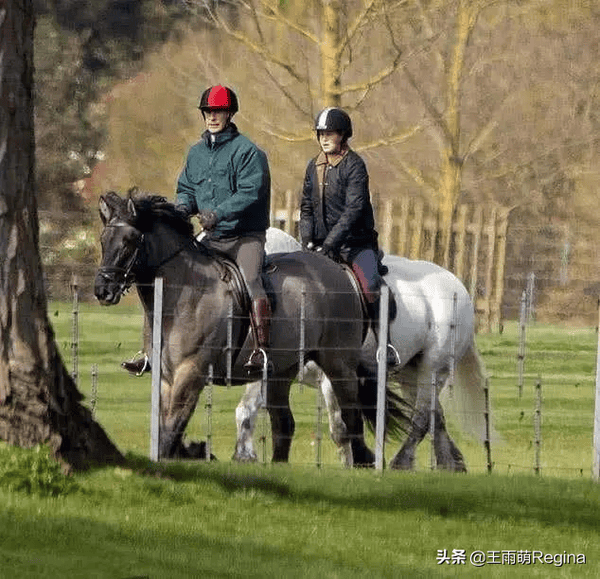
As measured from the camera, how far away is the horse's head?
634 inches

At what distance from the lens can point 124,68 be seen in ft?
186

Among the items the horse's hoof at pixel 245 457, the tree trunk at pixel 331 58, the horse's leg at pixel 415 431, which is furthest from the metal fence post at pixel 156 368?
the tree trunk at pixel 331 58

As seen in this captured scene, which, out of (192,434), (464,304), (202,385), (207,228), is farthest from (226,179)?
(192,434)

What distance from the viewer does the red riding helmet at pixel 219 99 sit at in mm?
16672

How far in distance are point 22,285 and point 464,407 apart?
5.61 meters

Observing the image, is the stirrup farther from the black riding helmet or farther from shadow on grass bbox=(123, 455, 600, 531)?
the black riding helmet

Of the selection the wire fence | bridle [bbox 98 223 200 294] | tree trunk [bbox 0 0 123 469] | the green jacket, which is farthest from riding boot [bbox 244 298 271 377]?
tree trunk [bbox 0 0 123 469]

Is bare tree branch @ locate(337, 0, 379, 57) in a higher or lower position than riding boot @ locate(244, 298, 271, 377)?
higher

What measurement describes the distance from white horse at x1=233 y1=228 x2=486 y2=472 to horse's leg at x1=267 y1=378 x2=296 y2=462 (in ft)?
0.53

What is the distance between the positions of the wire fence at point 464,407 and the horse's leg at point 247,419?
0.12 meters

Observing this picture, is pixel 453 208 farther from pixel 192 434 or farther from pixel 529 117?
pixel 192 434

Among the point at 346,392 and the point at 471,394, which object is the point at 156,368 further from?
the point at 471,394

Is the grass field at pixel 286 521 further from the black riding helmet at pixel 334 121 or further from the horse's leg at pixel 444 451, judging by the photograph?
the black riding helmet at pixel 334 121

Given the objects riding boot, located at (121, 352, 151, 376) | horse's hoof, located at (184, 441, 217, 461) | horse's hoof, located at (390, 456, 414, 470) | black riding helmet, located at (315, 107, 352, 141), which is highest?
black riding helmet, located at (315, 107, 352, 141)
